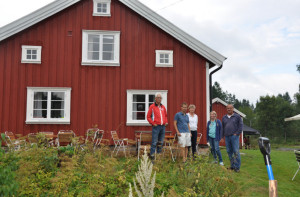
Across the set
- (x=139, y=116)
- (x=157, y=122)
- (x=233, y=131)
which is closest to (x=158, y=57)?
(x=139, y=116)

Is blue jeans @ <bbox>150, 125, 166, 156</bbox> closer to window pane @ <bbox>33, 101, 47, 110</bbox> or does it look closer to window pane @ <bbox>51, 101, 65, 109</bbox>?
A: window pane @ <bbox>51, 101, 65, 109</bbox>

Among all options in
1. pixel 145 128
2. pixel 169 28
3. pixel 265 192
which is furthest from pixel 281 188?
pixel 169 28

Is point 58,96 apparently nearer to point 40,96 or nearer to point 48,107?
point 48,107

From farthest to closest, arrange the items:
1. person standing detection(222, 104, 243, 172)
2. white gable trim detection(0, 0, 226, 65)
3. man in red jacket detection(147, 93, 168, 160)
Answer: white gable trim detection(0, 0, 226, 65) < man in red jacket detection(147, 93, 168, 160) < person standing detection(222, 104, 243, 172)

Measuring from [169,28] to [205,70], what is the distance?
7.25ft

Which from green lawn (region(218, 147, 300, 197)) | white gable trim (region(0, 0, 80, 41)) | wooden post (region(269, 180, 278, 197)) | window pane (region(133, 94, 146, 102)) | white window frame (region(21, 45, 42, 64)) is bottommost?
green lawn (region(218, 147, 300, 197))

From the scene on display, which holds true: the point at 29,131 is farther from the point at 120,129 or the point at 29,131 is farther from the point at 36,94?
the point at 120,129

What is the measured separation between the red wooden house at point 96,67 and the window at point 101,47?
38 millimetres

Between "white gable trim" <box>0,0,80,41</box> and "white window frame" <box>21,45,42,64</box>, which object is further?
"white window frame" <box>21,45,42,64</box>

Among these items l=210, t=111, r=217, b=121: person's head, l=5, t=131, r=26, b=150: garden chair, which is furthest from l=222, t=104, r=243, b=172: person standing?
l=5, t=131, r=26, b=150: garden chair

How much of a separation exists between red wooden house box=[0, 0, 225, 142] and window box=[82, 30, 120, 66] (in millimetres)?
38

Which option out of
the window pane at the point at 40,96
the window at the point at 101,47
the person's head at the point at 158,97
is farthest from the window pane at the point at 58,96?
the person's head at the point at 158,97

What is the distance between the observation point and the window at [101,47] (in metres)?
10.2

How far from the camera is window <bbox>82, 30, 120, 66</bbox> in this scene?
10.2 metres
